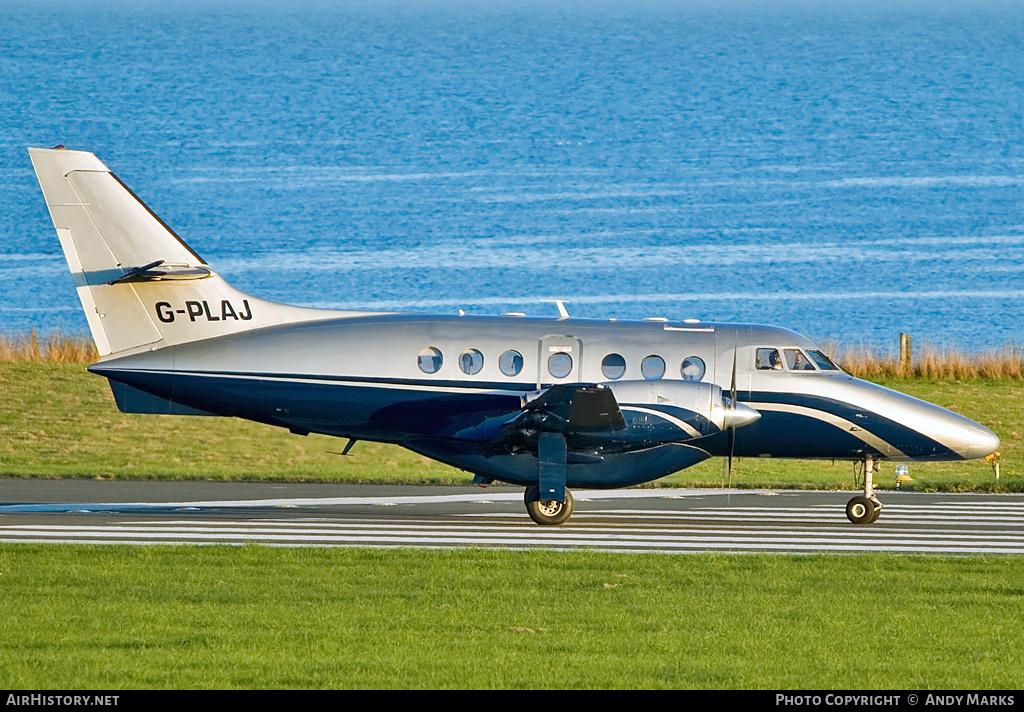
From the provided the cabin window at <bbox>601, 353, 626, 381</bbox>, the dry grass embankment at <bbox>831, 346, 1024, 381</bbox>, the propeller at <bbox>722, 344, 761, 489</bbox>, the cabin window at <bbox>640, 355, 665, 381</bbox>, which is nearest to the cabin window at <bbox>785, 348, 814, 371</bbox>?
the propeller at <bbox>722, 344, 761, 489</bbox>

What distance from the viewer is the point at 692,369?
21.6 meters

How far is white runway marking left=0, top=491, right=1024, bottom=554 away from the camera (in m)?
18.0

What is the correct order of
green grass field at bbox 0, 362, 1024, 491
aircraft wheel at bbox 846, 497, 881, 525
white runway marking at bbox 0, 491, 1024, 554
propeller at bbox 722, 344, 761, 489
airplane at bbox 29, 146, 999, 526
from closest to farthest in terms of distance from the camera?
white runway marking at bbox 0, 491, 1024, 554, propeller at bbox 722, 344, 761, 489, aircraft wheel at bbox 846, 497, 881, 525, airplane at bbox 29, 146, 999, 526, green grass field at bbox 0, 362, 1024, 491

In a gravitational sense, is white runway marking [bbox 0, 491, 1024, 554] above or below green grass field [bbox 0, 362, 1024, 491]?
below

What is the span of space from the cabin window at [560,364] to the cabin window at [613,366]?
0.53 m

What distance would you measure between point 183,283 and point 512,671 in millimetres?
13209

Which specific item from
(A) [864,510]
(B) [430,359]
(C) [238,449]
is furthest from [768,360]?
(C) [238,449]

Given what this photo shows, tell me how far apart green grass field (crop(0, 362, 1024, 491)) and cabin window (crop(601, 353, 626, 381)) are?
5.21 meters

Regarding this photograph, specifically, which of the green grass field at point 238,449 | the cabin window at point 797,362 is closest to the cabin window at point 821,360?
the cabin window at point 797,362

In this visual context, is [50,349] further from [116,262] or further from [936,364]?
[936,364]

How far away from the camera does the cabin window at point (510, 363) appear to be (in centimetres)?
2142

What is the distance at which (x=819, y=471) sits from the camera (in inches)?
1278

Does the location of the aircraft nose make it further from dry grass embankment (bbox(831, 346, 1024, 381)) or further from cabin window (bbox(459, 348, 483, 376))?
dry grass embankment (bbox(831, 346, 1024, 381))
